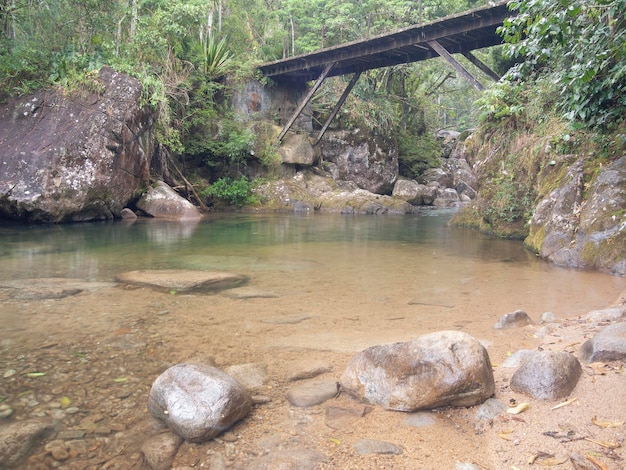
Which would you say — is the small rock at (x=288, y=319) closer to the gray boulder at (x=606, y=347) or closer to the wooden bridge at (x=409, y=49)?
the gray boulder at (x=606, y=347)

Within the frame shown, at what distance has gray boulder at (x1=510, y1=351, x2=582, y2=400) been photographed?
204cm

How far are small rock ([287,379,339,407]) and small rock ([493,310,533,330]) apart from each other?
1.41 metres

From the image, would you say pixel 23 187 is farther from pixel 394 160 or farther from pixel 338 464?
pixel 394 160

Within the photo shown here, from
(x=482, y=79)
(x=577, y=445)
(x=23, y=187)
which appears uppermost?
(x=482, y=79)

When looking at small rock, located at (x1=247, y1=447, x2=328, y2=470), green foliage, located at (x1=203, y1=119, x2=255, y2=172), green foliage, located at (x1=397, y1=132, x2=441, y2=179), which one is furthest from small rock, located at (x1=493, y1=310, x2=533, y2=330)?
green foliage, located at (x1=397, y1=132, x2=441, y2=179)

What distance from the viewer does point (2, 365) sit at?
101 inches

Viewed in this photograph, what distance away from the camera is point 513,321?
3.19 metres

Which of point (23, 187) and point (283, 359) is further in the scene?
point (23, 187)

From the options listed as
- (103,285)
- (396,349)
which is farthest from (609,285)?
(103,285)

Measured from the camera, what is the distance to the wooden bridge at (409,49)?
10.8 meters

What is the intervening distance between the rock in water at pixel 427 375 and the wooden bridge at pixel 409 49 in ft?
30.3

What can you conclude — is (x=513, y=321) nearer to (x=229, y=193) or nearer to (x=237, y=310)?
(x=237, y=310)

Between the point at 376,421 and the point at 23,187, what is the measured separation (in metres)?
9.72

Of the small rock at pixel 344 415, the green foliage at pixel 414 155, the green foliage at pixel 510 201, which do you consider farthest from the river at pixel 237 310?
the green foliage at pixel 414 155
